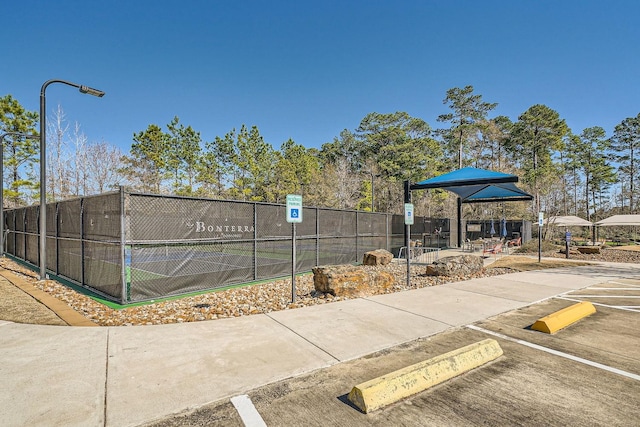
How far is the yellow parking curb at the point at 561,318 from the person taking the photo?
A: 5.05m

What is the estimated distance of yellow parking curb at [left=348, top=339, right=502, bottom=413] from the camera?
9.54 ft

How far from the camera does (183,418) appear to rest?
107 inches

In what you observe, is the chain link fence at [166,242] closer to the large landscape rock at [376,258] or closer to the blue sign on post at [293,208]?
the large landscape rock at [376,258]

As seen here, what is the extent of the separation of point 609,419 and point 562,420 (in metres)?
0.43

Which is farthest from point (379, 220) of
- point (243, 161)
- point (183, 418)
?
point (243, 161)

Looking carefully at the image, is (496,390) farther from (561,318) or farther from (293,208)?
(293,208)

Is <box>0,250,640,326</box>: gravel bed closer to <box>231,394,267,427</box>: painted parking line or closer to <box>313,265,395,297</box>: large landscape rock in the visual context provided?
<box>313,265,395,297</box>: large landscape rock

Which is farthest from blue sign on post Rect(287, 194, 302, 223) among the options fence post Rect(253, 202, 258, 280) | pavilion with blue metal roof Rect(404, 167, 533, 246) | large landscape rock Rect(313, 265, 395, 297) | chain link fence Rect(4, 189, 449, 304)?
pavilion with blue metal roof Rect(404, 167, 533, 246)

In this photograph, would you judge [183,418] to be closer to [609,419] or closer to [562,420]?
[562,420]

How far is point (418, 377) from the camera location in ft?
10.7

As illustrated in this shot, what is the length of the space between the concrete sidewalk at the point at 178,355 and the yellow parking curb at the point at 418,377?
0.90m

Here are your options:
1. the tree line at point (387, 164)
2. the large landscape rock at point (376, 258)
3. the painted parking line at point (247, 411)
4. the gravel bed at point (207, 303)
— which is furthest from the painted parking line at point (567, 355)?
the tree line at point (387, 164)

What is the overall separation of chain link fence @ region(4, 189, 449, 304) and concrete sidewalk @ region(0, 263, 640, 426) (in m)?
2.00

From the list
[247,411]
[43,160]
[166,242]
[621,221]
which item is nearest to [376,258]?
[166,242]
